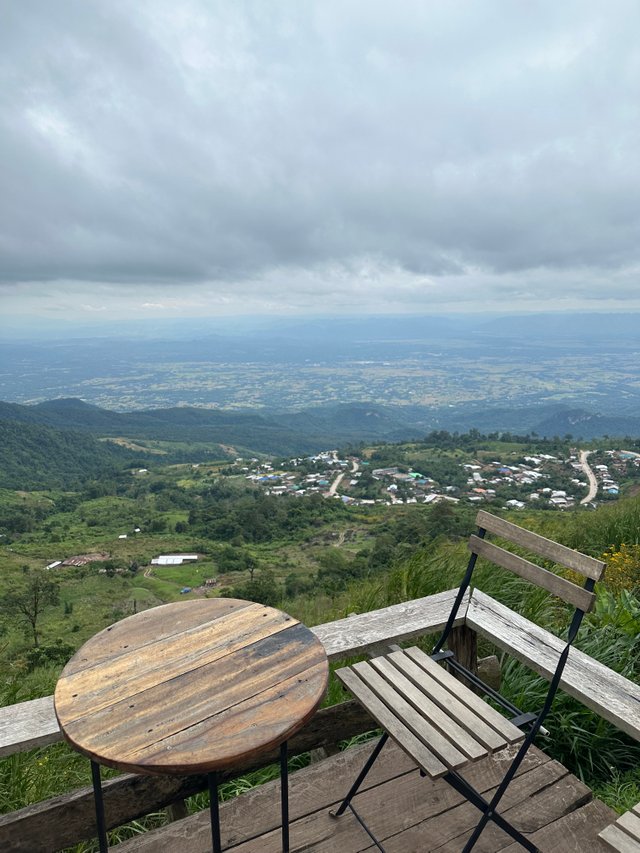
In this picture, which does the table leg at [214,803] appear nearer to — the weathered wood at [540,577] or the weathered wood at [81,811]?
the weathered wood at [81,811]

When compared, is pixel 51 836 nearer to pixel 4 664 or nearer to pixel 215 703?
pixel 215 703

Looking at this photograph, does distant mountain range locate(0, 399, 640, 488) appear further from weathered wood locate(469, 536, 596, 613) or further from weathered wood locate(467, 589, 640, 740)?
weathered wood locate(469, 536, 596, 613)

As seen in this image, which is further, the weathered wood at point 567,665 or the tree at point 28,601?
the tree at point 28,601

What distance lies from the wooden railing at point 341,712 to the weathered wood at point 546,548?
0.73 meters

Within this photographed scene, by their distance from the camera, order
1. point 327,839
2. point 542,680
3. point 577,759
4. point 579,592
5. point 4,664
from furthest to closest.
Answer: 1. point 4,664
2. point 542,680
3. point 577,759
4. point 327,839
5. point 579,592

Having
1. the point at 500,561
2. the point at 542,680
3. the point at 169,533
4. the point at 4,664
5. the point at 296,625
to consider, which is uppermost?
the point at 500,561

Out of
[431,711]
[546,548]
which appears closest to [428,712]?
[431,711]

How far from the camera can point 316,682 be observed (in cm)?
171

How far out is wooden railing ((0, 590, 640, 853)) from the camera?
1840 mm

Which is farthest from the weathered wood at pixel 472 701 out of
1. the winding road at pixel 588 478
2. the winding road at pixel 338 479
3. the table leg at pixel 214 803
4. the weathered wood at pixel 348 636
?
the winding road at pixel 338 479

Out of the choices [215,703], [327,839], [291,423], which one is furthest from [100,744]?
[291,423]

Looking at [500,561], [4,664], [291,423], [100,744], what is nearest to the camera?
[100,744]

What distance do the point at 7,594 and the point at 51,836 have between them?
27.3 metres

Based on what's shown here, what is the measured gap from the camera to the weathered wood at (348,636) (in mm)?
1889
